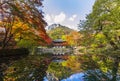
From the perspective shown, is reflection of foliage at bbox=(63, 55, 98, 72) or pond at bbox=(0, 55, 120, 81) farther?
reflection of foliage at bbox=(63, 55, 98, 72)

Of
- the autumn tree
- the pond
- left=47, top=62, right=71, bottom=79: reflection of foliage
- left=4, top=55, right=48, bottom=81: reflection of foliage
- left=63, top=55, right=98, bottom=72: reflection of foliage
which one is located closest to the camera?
left=4, top=55, right=48, bottom=81: reflection of foliage

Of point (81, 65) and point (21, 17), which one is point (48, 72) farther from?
point (21, 17)

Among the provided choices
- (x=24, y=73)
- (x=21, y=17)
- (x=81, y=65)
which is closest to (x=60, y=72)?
(x=24, y=73)

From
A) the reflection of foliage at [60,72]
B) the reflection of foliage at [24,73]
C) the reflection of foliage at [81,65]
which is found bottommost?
the reflection of foliage at [60,72]

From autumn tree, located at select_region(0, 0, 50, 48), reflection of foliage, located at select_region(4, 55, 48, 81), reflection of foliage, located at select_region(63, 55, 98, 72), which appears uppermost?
autumn tree, located at select_region(0, 0, 50, 48)

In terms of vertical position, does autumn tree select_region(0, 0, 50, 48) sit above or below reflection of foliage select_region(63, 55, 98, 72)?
above

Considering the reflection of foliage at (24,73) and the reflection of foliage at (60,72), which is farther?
the reflection of foliage at (60,72)

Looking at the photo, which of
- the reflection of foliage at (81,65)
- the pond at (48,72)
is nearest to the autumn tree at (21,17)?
the reflection of foliage at (81,65)

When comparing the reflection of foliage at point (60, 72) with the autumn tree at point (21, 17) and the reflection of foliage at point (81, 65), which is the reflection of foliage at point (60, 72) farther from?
the autumn tree at point (21, 17)

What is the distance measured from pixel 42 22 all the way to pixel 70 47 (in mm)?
→ 60648

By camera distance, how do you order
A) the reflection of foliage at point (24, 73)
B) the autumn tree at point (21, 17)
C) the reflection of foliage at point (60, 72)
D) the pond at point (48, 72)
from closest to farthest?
the reflection of foliage at point (24, 73), the pond at point (48, 72), the reflection of foliage at point (60, 72), the autumn tree at point (21, 17)

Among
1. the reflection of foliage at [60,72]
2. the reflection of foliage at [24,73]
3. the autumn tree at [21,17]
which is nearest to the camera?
the reflection of foliage at [24,73]

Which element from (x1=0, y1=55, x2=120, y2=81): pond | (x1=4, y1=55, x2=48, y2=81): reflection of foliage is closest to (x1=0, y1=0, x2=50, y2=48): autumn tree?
(x1=0, y1=55, x2=120, y2=81): pond

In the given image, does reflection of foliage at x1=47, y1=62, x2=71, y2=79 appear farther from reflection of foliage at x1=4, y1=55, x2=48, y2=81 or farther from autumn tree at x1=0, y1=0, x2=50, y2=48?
autumn tree at x1=0, y1=0, x2=50, y2=48
